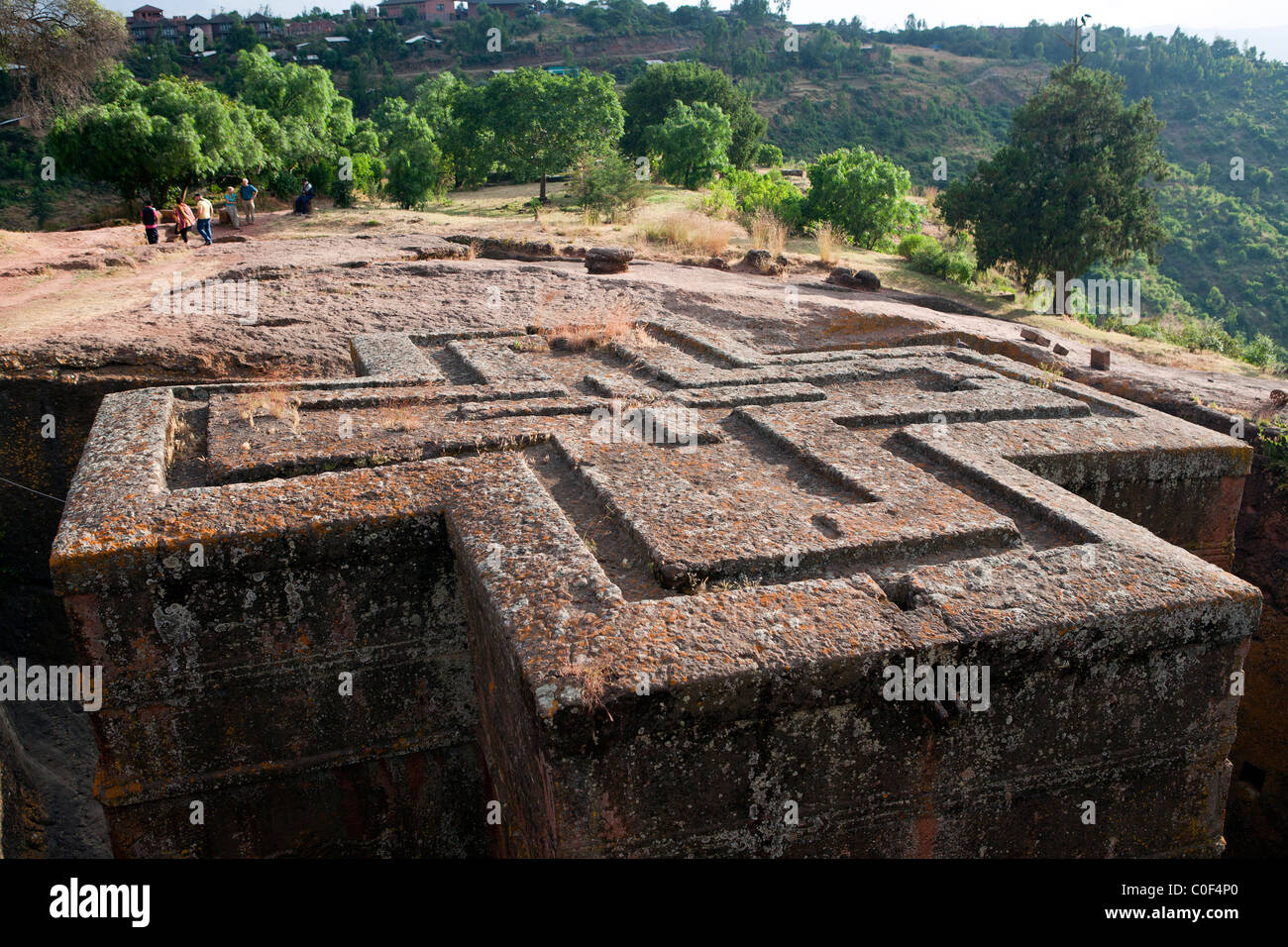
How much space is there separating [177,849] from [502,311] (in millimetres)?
4813

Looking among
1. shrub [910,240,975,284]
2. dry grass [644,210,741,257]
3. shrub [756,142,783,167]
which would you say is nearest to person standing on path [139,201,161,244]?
dry grass [644,210,741,257]

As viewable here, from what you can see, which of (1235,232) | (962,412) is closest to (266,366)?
(962,412)

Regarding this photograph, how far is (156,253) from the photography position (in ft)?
35.9

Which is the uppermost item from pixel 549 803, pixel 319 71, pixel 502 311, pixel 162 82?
pixel 319 71

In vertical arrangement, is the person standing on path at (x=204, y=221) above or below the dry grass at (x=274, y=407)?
above

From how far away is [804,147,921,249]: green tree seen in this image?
66.0 feet

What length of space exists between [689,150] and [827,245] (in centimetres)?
1445

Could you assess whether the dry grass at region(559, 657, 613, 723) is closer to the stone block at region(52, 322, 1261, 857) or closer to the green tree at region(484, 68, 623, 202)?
the stone block at region(52, 322, 1261, 857)

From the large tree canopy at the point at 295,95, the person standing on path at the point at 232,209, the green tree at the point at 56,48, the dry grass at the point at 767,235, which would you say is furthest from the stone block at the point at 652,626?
the green tree at the point at 56,48

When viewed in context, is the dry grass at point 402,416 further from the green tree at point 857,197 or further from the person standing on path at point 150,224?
the green tree at point 857,197

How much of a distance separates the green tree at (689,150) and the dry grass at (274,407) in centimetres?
2524

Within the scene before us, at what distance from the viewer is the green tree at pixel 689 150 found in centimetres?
2820

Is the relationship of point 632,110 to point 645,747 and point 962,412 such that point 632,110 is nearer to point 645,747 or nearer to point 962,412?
point 962,412

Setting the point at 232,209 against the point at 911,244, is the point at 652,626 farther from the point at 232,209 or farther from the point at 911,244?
the point at 911,244
